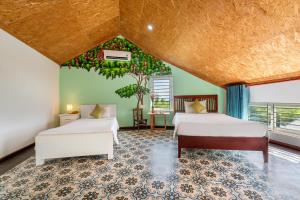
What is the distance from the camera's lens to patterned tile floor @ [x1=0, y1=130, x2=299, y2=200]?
1861mm

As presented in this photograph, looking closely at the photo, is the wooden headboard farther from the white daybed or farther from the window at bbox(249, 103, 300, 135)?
the white daybed

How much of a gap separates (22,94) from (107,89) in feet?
8.19

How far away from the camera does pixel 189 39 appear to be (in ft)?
11.2

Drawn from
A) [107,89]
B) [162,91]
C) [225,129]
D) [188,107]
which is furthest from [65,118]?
[225,129]

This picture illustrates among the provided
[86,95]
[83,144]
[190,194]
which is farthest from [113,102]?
[190,194]

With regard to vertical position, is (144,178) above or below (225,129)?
below

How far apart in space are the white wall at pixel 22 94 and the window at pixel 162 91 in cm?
359

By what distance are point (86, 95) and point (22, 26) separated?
2749mm

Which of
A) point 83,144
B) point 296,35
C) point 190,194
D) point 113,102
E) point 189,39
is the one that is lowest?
point 190,194

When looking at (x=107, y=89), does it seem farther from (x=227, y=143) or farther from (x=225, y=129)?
(x=227, y=143)

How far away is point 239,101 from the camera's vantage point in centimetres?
460

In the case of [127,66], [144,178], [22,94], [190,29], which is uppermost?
[190,29]

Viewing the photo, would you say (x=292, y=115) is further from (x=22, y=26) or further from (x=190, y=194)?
(x=22, y=26)

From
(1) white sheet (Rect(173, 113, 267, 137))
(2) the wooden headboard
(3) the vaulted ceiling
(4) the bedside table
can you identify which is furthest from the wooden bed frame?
(4) the bedside table
